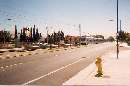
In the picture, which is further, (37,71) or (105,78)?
(37,71)

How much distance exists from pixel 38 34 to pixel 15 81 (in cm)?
14356

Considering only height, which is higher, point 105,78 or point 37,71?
point 105,78

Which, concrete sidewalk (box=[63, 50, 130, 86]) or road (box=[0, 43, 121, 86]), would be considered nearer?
concrete sidewalk (box=[63, 50, 130, 86])

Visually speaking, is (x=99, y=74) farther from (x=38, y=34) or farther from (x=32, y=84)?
(x=38, y=34)

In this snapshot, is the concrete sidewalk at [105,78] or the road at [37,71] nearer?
the concrete sidewalk at [105,78]

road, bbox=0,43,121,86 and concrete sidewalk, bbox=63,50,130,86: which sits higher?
concrete sidewalk, bbox=63,50,130,86

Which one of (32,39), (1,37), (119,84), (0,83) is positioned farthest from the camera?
(32,39)

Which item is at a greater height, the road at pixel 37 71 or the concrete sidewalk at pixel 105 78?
the concrete sidewalk at pixel 105 78

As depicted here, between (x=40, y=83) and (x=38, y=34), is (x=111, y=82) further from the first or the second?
(x=38, y=34)

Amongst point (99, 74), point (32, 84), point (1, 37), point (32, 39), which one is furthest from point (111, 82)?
point (32, 39)

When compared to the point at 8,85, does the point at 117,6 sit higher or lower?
higher

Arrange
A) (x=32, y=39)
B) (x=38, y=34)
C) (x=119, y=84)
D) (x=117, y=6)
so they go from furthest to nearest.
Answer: (x=38, y=34) → (x=32, y=39) → (x=117, y=6) → (x=119, y=84)

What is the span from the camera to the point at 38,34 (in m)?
156

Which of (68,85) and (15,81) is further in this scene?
(15,81)
